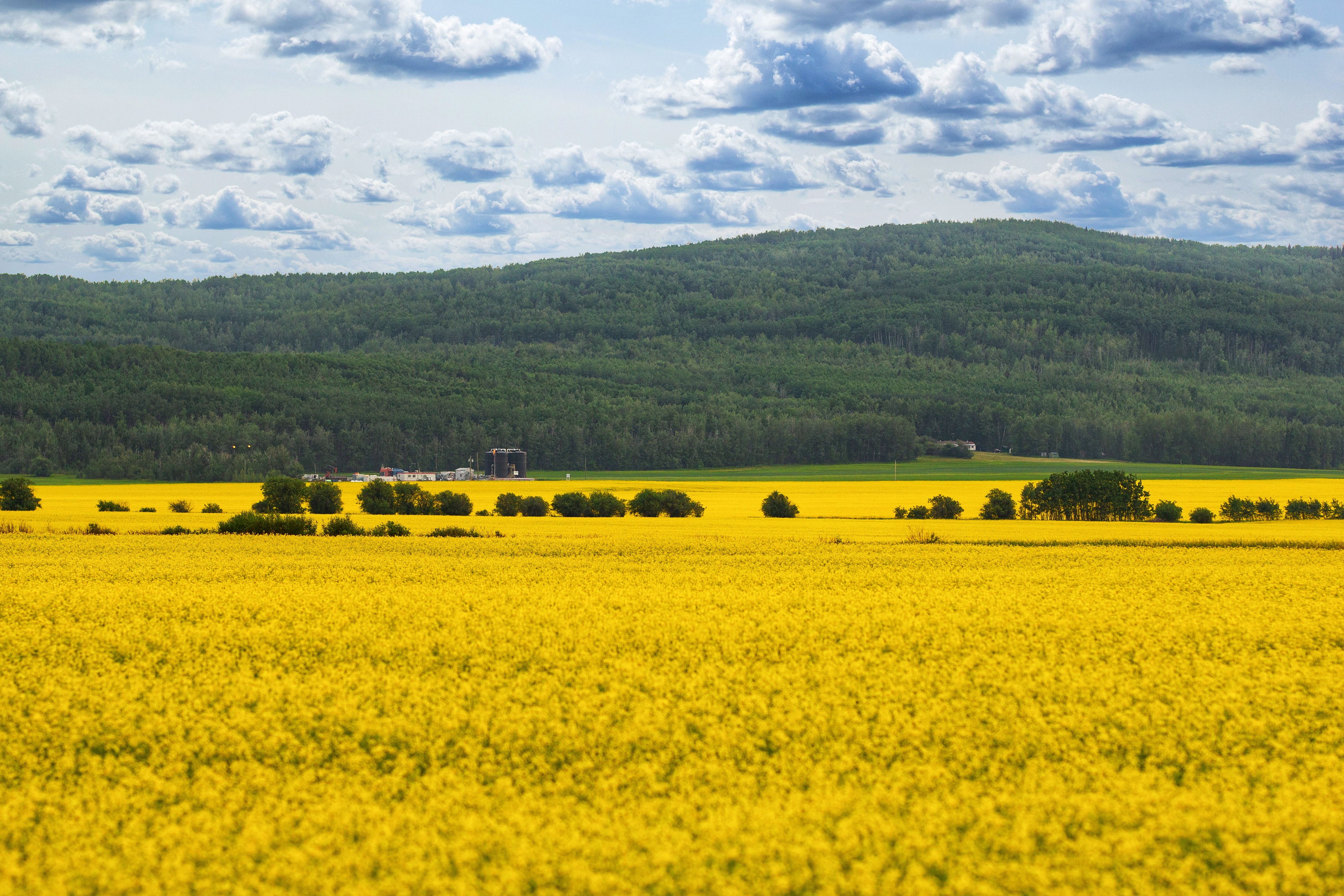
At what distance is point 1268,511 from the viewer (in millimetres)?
64875

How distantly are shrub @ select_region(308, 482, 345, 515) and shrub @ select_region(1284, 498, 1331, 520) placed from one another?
2061 inches

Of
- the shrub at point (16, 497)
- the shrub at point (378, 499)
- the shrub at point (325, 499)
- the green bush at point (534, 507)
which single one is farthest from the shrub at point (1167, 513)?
the shrub at point (16, 497)

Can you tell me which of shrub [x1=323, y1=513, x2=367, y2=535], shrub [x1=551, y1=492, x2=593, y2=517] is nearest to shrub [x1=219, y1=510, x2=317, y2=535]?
shrub [x1=323, y1=513, x2=367, y2=535]

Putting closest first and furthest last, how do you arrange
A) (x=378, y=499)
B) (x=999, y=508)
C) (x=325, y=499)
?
1. (x=325, y=499)
2. (x=378, y=499)
3. (x=999, y=508)

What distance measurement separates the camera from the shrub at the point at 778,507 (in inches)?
2431

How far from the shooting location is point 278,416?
15250cm

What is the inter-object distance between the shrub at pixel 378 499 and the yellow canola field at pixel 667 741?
35.2 meters

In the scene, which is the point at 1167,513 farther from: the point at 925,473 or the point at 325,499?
the point at 925,473

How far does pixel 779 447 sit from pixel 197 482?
82492 millimetres

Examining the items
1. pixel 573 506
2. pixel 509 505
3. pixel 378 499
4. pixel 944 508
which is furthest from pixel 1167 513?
pixel 378 499

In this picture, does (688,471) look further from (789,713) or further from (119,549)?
(789,713)

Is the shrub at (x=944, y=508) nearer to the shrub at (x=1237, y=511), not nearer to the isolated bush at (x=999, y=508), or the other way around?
the isolated bush at (x=999, y=508)

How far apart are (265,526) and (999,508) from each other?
3684 cm

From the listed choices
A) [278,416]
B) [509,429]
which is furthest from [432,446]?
[278,416]
